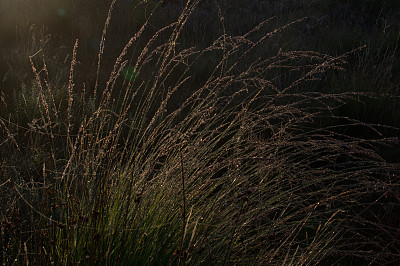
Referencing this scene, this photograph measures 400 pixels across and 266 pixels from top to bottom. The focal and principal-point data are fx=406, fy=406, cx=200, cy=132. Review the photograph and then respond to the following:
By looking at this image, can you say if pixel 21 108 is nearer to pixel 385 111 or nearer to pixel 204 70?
pixel 204 70

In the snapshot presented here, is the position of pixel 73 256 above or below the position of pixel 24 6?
below

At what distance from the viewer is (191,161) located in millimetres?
2219

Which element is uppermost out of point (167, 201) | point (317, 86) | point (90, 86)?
point (167, 201)

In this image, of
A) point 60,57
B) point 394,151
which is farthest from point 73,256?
point 60,57

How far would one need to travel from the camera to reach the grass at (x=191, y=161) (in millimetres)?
1848

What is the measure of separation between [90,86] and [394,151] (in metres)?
3.04

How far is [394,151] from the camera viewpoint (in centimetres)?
346

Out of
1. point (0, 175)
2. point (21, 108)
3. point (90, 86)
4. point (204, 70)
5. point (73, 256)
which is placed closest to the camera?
point (73, 256)

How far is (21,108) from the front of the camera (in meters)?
3.36

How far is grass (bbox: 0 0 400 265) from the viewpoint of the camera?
185cm

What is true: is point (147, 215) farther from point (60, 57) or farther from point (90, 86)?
point (60, 57)

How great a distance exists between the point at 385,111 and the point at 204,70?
7.31 ft

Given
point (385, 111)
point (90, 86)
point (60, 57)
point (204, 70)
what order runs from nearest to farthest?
point (385, 111) → point (90, 86) → point (60, 57) → point (204, 70)

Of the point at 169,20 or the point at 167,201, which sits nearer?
the point at 167,201
